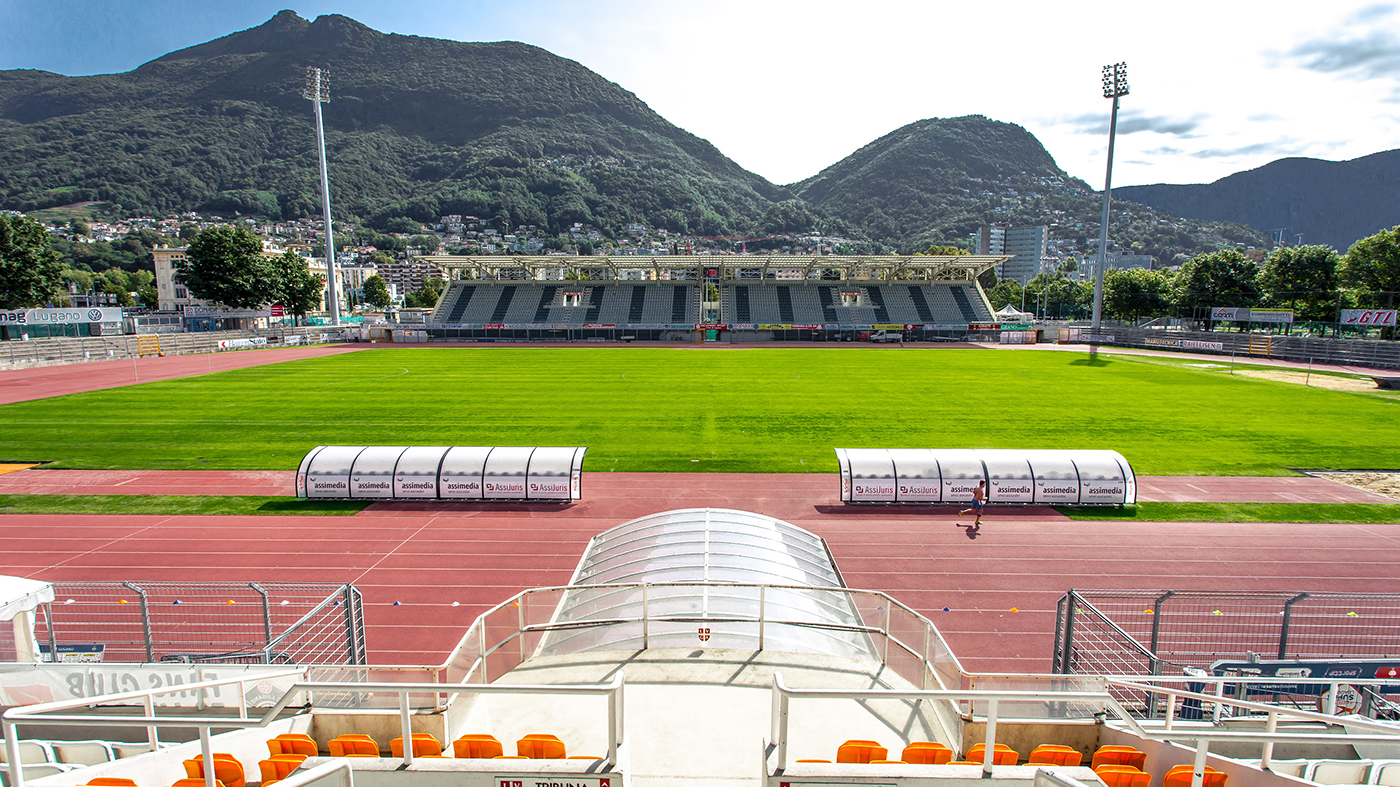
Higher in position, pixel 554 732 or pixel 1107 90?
pixel 1107 90

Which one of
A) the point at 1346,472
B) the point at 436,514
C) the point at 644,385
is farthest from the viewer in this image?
the point at 644,385

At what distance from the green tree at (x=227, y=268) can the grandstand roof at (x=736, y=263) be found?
753 inches

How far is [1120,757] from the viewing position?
5.00m

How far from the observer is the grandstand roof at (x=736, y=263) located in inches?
2790

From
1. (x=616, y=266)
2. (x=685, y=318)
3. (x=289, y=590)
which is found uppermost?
(x=616, y=266)

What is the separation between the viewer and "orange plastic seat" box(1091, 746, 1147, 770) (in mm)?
4926

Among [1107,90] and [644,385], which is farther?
[1107,90]

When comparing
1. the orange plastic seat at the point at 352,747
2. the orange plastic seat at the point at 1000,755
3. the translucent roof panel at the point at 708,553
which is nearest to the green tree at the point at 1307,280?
the translucent roof panel at the point at 708,553

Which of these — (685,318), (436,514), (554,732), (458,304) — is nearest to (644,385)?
(436,514)

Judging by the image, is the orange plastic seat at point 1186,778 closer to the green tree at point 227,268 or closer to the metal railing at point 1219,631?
the metal railing at point 1219,631

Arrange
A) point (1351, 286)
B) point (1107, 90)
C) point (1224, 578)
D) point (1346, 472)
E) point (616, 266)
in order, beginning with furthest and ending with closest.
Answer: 1. point (616, 266)
2. point (1107, 90)
3. point (1351, 286)
4. point (1346, 472)
5. point (1224, 578)

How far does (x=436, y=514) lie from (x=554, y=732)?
12.2 metres

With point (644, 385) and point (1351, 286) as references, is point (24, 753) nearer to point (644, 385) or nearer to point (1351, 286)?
point (644, 385)

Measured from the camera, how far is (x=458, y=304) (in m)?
75.6
